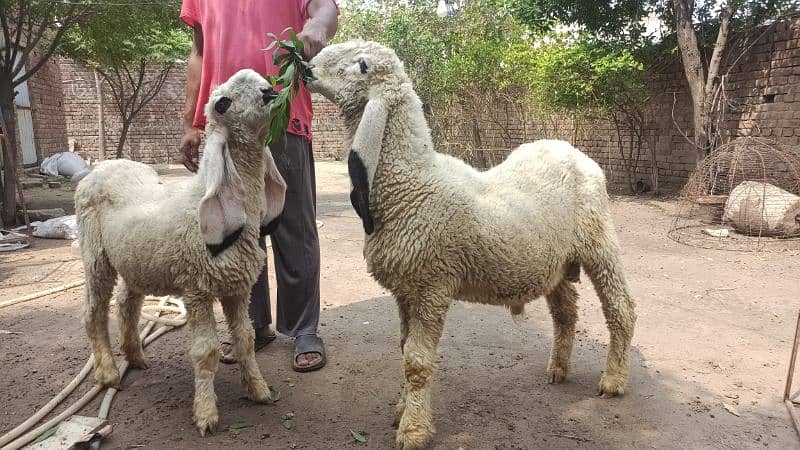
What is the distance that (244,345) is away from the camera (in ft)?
8.89

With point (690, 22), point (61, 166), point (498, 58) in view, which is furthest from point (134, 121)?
point (690, 22)

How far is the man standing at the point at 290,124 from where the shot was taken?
9.36 ft

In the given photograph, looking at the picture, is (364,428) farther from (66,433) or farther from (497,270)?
(66,433)

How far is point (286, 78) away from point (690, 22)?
857 cm

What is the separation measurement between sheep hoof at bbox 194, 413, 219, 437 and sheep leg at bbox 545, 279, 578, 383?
1771 millimetres

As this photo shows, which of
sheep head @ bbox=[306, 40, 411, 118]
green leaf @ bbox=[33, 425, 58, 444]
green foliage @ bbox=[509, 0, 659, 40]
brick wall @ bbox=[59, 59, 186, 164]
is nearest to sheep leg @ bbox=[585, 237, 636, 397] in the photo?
sheep head @ bbox=[306, 40, 411, 118]

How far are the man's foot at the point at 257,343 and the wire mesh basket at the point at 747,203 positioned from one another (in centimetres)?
532

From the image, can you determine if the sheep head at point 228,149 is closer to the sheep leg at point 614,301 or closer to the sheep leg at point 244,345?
the sheep leg at point 244,345

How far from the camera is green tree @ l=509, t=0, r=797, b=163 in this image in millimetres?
8562

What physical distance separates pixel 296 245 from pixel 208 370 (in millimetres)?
959

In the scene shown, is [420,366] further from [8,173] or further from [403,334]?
[8,173]

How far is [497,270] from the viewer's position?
2.38m

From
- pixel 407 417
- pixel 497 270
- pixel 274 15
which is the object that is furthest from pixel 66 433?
pixel 274 15

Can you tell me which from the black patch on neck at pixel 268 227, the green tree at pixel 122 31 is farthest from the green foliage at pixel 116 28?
the black patch on neck at pixel 268 227
